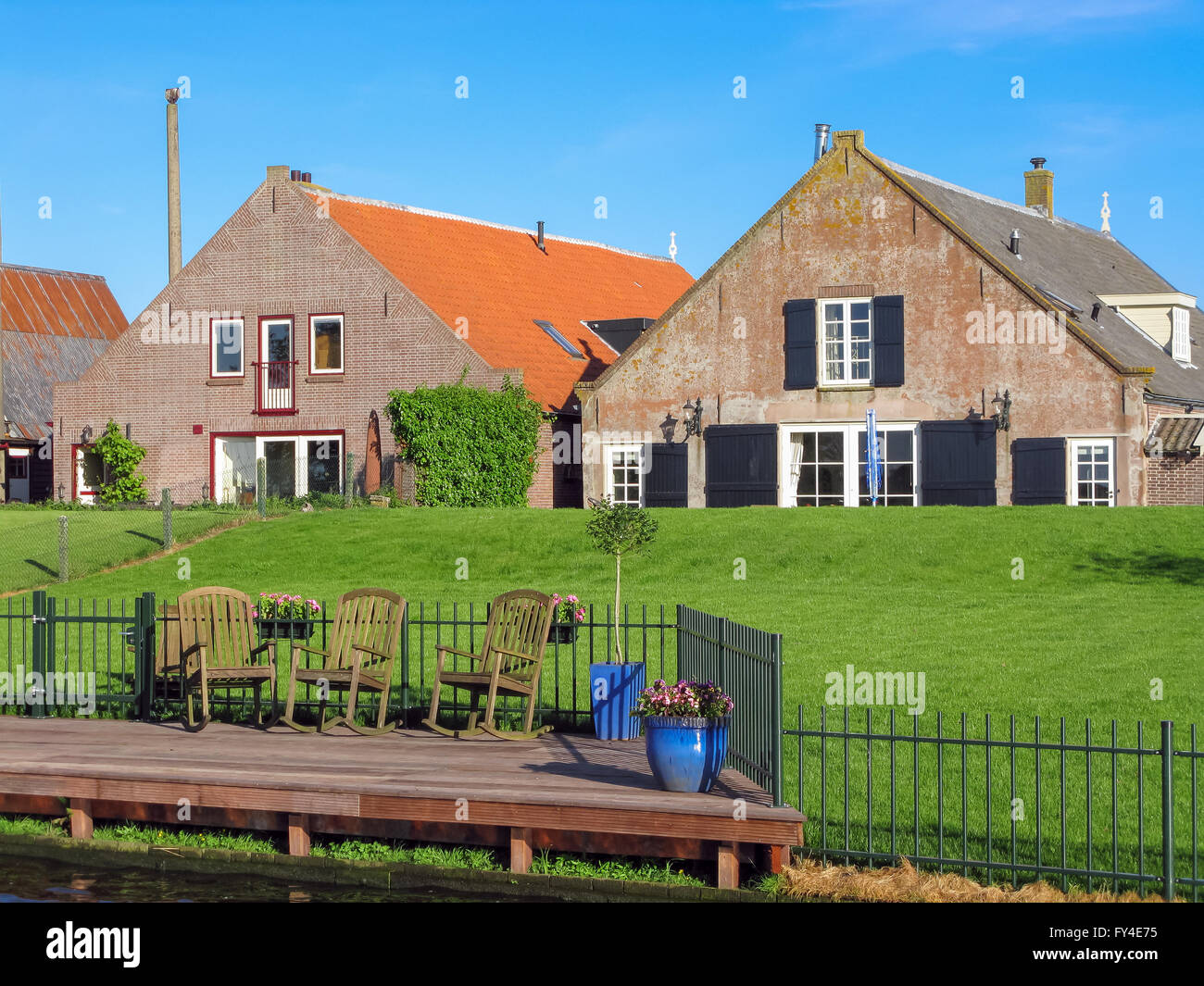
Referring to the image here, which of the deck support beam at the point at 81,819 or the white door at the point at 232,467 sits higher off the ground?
the white door at the point at 232,467

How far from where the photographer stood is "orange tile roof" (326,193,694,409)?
36000mm

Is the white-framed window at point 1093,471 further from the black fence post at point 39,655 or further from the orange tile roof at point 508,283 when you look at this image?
the black fence post at point 39,655

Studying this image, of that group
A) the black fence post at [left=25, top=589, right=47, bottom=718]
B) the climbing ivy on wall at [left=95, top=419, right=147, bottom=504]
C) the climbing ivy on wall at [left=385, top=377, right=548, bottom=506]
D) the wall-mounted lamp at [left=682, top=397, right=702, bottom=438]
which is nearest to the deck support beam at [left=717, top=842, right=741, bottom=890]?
the black fence post at [left=25, top=589, right=47, bottom=718]

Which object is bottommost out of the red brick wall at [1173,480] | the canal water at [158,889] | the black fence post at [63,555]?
the canal water at [158,889]

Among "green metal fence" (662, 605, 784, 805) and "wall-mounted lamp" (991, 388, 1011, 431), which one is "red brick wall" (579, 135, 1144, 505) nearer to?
"wall-mounted lamp" (991, 388, 1011, 431)

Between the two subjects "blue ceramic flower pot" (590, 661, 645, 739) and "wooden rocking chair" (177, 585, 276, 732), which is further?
"wooden rocking chair" (177, 585, 276, 732)

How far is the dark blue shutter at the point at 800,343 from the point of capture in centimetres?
3130

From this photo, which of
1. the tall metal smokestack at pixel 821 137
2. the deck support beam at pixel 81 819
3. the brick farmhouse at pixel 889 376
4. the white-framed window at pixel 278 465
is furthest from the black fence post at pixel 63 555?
the tall metal smokestack at pixel 821 137

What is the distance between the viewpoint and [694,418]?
32.2m

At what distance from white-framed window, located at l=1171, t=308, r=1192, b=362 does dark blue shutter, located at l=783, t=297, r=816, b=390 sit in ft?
27.9

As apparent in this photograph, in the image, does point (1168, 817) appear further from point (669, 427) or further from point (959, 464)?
point (669, 427)

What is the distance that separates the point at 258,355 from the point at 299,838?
27539 millimetres

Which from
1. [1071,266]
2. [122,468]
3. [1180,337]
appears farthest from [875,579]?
[122,468]

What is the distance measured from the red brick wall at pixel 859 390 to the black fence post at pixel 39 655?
759 inches
